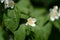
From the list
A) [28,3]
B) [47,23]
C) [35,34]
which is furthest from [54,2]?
[35,34]

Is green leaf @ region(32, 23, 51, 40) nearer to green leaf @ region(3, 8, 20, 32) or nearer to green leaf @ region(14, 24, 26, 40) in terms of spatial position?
green leaf @ region(14, 24, 26, 40)

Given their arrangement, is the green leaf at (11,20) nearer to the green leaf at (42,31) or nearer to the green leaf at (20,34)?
the green leaf at (20,34)

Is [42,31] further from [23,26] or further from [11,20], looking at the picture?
[11,20]

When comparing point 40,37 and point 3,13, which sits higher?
point 3,13

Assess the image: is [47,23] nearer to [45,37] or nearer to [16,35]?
[45,37]

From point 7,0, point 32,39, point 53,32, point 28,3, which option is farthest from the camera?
point 28,3

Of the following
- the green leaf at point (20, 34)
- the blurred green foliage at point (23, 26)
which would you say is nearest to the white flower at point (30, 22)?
the blurred green foliage at point (23, 26)

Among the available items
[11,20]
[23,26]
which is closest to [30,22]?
[23,26]
